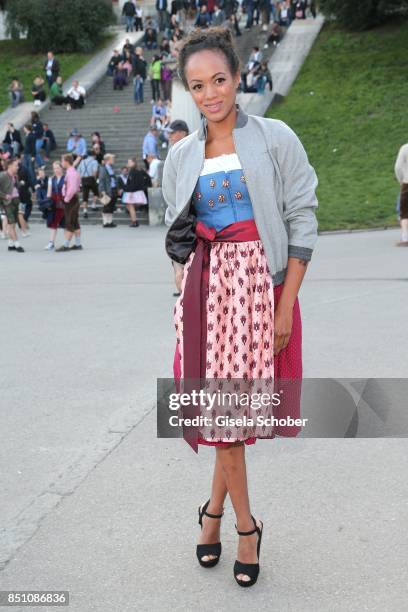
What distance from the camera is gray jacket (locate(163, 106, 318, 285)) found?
3174 millimetres

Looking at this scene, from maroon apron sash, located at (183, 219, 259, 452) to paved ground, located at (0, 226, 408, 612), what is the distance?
2.54 ft

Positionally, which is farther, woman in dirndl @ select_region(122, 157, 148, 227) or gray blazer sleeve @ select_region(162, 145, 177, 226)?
woman in dirndl @ select_region(122, 157, 148, 227)

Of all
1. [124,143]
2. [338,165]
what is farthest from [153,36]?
[338,165]

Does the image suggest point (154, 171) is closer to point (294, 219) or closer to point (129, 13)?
point (294, 219)

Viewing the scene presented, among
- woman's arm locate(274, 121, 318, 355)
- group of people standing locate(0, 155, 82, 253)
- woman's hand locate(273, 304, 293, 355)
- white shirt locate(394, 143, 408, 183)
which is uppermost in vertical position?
woman's arm locate(274, 121, 318, 355)

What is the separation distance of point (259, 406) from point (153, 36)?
3416 centimetres

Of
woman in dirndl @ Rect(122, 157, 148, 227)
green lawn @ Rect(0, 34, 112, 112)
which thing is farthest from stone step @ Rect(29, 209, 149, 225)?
green lawn @ Rect(0, 34, 112, 112)

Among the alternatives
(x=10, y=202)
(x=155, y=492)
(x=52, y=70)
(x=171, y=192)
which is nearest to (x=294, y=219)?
(x=171, y=192)

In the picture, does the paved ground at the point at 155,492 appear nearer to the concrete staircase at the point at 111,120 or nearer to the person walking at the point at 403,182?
the person walking at the point at 403,182

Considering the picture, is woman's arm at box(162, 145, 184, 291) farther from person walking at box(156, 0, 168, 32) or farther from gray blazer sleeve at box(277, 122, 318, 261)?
person walking at box(156, 0, 168, 32)

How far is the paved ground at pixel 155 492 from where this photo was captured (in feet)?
10.6

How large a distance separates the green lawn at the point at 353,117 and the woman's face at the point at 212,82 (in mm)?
14373

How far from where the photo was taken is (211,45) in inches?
126

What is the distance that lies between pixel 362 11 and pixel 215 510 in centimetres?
3349
